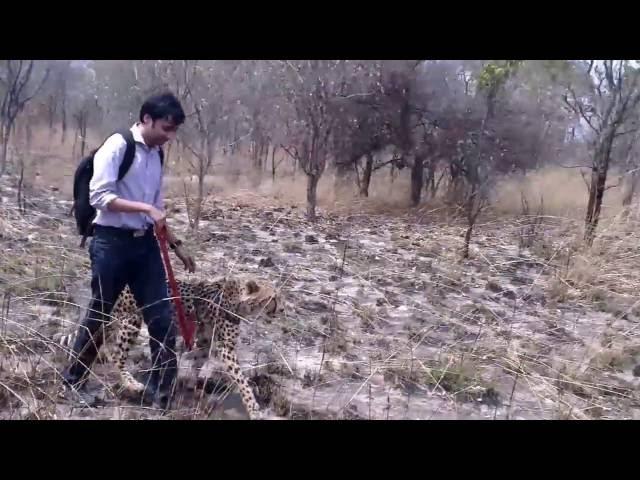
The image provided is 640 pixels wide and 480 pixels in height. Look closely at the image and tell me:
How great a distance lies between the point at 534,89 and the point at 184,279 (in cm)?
1091

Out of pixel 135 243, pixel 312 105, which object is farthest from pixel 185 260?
pixel 312 105

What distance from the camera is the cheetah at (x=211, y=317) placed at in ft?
12.1

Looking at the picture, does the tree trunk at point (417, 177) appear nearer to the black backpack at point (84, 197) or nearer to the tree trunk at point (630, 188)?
the tree trunk at point (630, 188)

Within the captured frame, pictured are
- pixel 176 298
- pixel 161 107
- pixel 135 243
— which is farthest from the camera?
pixel 176 298

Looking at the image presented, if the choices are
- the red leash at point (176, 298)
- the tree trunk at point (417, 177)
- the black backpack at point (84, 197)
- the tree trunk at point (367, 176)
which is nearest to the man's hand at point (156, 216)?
the red leash at point (176, 298)

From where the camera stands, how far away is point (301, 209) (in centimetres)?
1216

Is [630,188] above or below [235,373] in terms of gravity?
above

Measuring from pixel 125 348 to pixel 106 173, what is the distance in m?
1.33

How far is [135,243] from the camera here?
3188mm

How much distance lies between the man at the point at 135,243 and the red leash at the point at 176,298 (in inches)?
2.0

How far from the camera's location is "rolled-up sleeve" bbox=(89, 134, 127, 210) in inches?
116

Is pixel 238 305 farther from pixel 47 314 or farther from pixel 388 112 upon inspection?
pixel 388 112

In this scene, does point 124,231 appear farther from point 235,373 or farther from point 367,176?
point 367,176

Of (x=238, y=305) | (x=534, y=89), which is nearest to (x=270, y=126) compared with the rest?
(x=534, y=89)
